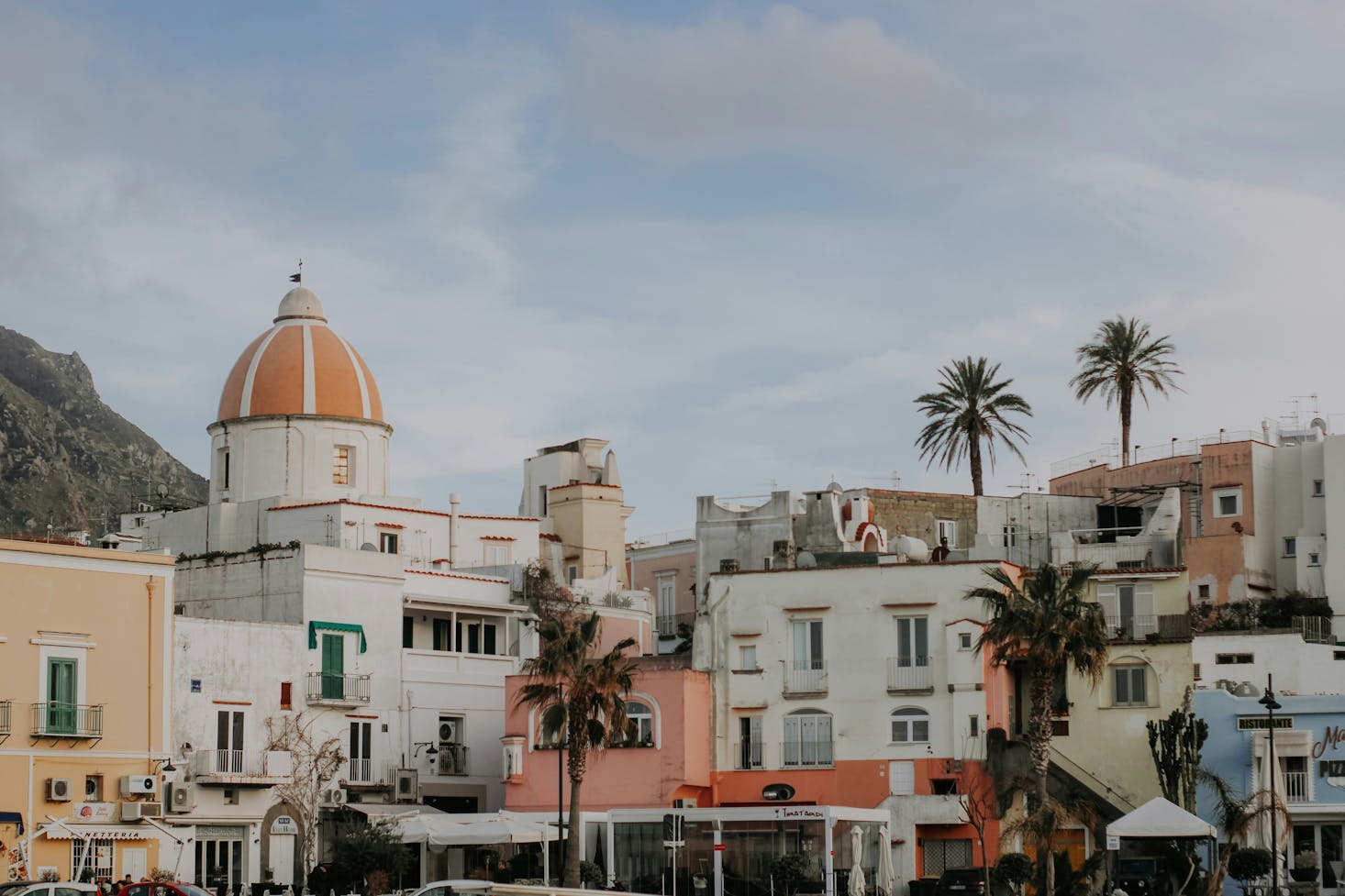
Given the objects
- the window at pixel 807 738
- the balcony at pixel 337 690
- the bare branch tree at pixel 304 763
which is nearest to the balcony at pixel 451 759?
the balcony at pixel 337 690

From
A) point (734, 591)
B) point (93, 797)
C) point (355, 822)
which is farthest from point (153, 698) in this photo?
point (734, 591)

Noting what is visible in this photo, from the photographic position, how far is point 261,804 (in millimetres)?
52125

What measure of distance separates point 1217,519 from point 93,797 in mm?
43408

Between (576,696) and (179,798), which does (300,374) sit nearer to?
(179,798)

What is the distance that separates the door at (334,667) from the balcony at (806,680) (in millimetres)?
12450

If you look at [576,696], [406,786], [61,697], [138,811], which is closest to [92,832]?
[138,811]

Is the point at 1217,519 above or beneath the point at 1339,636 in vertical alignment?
above

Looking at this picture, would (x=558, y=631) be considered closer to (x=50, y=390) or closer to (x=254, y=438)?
(x=254, y=438)

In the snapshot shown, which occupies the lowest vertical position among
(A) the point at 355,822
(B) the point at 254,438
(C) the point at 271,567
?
(A) the point at 355,822

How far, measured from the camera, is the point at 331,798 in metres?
53.9

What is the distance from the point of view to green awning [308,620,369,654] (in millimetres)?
54750

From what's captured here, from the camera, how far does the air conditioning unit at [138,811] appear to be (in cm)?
4706

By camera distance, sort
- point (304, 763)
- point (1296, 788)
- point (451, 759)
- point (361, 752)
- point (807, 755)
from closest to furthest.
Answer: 1. point (1296, 788)
2. point (304, 763)
3. point (807, 755)
4. point (361, 752)
5. point (451, 759)

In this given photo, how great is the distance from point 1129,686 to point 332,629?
2234cm
